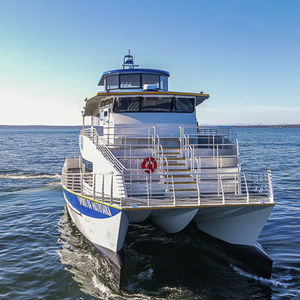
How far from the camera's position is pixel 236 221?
9.16 meters

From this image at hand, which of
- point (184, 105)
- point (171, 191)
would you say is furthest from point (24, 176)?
point (171, 191)

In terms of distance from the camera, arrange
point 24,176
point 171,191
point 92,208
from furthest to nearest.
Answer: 1. point 24,176
2. point 171,191
3. point 92,208

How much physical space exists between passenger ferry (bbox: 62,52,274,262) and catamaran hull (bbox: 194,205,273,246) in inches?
1.0

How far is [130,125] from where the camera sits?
40.7 ft

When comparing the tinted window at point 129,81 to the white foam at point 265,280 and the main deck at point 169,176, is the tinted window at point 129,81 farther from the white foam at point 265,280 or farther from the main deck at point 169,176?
the white foam at point 265,280

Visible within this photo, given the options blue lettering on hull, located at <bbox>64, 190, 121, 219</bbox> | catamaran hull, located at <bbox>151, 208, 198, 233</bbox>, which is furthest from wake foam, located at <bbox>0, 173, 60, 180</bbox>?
catamaran hull, located at <bbox>151, 208, 198, 233</bbox>

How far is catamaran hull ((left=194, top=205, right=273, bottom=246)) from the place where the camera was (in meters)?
8.45

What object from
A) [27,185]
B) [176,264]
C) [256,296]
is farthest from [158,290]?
[27,185]

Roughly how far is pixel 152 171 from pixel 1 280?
5.22 meters

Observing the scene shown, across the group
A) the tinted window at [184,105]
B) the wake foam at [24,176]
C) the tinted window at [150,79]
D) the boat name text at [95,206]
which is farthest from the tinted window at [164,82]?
the wake foam at [24,176]

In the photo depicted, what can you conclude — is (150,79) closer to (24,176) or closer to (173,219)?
(173,219)

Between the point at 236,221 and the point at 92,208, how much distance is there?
13.8 ft

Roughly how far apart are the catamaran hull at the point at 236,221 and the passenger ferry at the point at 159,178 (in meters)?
0.03

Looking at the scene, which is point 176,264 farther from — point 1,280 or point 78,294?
point 1,280
